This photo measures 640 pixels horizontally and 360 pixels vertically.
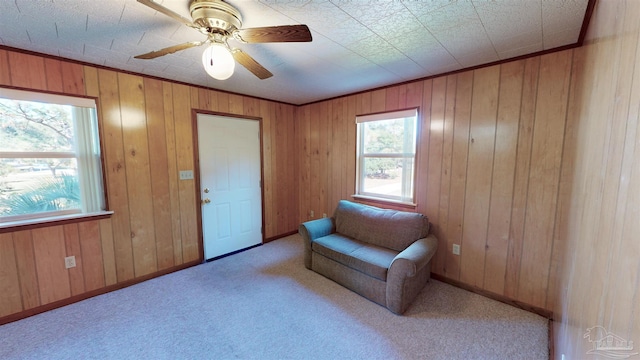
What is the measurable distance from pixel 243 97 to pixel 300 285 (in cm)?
267

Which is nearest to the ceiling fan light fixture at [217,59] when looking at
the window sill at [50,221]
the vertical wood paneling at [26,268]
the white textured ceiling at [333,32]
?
the white textured ceiling at [333,32]

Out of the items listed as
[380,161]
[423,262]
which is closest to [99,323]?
[423,262]

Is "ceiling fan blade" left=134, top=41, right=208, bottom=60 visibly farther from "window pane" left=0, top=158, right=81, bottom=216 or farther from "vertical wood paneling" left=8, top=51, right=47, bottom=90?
"window pane" left=0, top=158, right=81, bottom=216

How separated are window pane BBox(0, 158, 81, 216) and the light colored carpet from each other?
978 mm

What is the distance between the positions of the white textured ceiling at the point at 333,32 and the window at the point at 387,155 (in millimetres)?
619

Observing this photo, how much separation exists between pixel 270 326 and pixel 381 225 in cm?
153

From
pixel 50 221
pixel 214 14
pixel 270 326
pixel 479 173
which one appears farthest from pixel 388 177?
pixel 50 221

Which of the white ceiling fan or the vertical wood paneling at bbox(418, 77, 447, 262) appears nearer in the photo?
the white ceiling fan

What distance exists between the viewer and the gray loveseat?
2.14 m

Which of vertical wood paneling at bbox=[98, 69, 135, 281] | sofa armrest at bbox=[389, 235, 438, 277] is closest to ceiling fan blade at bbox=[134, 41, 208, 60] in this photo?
vertical wood paneling at bbox=[98, 69, 135, 281]

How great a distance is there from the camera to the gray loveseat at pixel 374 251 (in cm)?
214

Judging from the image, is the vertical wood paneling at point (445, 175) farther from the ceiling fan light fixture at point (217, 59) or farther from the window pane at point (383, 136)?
the ceiling fan light fixture at point (217, 59)

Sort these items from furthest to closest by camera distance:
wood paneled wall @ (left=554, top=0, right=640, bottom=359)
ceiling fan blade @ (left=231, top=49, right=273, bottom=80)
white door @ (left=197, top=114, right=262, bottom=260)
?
white door @ (left=197, top=114, right=262, bottom=260), ceiling fan blade @ (left=231, top=49, right=273, bottom=80), wood paneled wall @ (left=554, top=0, right=640, bottom=359)

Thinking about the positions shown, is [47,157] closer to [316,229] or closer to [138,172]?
[138,172]
